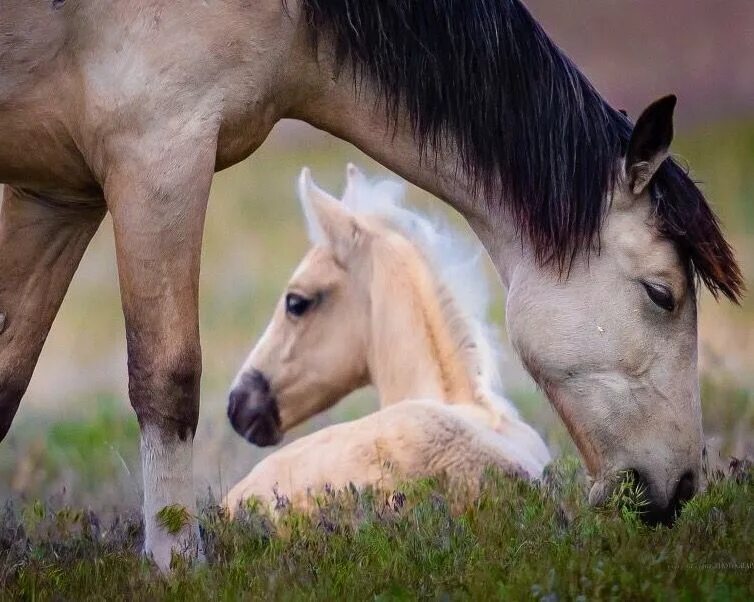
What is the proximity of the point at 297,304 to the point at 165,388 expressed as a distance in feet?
7.28

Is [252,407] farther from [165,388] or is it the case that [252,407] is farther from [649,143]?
[649,143]

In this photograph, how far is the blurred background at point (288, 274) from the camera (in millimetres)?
7316

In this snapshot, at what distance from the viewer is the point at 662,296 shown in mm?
4012

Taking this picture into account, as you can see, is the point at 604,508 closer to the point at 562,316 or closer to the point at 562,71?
the point at 562,316

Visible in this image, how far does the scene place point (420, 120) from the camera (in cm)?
A: 414

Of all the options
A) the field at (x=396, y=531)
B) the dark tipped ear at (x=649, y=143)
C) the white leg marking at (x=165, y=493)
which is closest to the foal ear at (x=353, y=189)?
the field at (x=396, y=531)

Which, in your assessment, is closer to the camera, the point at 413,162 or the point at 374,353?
the point at 413,162

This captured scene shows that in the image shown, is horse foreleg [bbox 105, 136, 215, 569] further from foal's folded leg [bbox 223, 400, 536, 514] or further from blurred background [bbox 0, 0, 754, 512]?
blurred background [bbox 0, 0, 754, 512]

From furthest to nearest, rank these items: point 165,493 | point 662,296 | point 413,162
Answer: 1. point 413,162
2. point 662,296
3. point 165,493

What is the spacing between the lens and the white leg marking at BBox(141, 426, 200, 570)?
377cm

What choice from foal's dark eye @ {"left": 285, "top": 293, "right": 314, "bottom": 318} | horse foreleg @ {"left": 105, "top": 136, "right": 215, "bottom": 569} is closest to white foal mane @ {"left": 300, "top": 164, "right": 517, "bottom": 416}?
foal's dark eye @ {"left": 285, "top": 293, "right": 314, "bottom": 318}

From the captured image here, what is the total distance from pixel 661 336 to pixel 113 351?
7.38 meters

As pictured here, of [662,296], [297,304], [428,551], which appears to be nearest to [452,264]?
[297,304]

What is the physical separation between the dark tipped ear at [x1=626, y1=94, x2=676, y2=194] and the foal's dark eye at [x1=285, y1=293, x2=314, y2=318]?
233 centimetres
